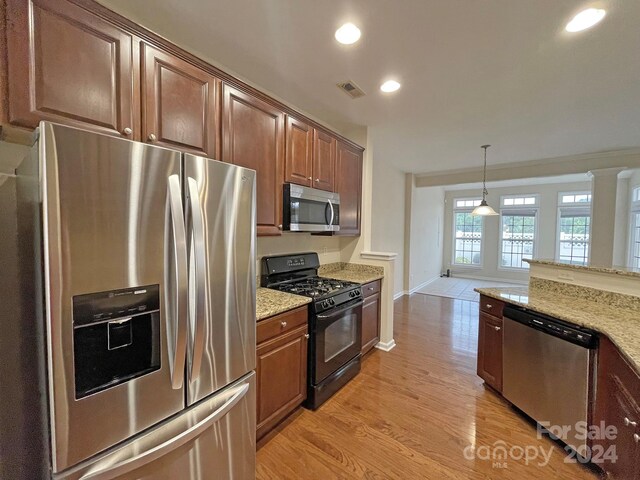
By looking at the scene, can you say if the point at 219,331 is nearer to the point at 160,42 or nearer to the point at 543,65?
the point at 160,42

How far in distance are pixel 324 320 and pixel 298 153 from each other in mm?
1470

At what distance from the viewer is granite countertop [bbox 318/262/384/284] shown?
3.12 m

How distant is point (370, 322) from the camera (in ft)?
10.2

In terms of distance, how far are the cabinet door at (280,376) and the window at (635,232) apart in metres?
5.99

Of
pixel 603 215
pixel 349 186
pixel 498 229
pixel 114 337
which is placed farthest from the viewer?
pixel 498 229

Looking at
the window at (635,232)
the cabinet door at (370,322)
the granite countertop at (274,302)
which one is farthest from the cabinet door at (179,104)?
the window at (635,232)

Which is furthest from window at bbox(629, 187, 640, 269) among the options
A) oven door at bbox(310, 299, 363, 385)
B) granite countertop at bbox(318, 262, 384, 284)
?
oven door at bbox(310, 299, 363, 385)

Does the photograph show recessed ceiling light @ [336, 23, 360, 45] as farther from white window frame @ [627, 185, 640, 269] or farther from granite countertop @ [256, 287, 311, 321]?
white window frame @ [627, 185, 640, 269]

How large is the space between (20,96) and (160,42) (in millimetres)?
722

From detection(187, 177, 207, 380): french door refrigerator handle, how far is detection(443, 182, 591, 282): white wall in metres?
8.78

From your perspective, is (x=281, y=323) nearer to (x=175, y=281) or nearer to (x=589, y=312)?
(x=175, y=281)

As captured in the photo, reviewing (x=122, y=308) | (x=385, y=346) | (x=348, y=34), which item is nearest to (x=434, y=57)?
(x=348, y=34)

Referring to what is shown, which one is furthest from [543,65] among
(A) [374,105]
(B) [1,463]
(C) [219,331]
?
(B) [1,463]

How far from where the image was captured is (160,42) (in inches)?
57.6
